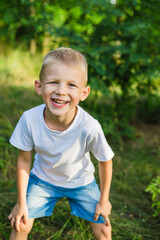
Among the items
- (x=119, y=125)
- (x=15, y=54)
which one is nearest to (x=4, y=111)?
(x=119, y=125)

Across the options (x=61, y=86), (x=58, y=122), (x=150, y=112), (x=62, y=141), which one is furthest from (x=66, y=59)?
(x=150, y=112)

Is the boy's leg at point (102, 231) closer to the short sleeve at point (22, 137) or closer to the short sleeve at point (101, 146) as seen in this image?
the short sleeve at point (101, 146)

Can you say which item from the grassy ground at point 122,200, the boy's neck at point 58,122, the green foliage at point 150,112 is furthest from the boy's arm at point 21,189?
the green foliage at point 150,112

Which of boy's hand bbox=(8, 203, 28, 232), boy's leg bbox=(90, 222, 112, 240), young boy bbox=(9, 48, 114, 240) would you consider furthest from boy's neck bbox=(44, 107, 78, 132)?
boy's leg bbox=(90, 222, 112, 240)

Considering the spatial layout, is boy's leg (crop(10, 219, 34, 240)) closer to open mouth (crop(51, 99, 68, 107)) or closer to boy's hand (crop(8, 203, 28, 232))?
boy's hand (crop(8, 203, 28, 232))

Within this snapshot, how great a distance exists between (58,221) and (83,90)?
1.18 m

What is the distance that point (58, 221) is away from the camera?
2.18 m

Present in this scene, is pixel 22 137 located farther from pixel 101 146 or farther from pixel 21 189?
pixel 101 146

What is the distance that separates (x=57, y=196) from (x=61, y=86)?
0.80 meters

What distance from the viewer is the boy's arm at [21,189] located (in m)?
1.69

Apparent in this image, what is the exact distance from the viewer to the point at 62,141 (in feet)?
5.54

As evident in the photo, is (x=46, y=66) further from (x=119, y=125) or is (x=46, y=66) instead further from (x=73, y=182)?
(x=119, y=125)

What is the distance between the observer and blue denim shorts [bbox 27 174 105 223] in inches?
69.2

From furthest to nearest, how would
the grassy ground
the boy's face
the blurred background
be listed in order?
the blurred background → the grassy ground → the boy's face
